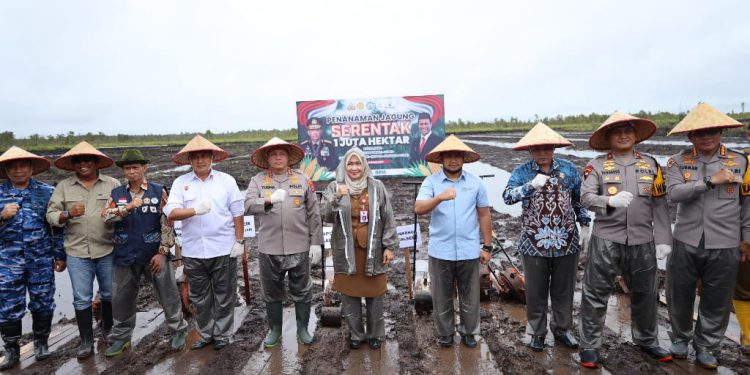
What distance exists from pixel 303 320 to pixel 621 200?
284 cm

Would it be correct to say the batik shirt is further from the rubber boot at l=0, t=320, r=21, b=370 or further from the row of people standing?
the rubber boot at l=0, t=320, r=21, b=370

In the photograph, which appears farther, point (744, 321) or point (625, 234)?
point (744, 321)

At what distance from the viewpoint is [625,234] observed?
3219 millimetres

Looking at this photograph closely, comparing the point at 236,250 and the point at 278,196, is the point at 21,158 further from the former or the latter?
the point at 278,196

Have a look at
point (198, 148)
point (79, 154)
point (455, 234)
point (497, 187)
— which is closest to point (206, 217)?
point (198, 148)

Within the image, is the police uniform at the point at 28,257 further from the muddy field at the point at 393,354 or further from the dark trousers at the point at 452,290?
the dark trousers at the point at 452,290

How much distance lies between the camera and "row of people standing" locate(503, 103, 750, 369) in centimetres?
313

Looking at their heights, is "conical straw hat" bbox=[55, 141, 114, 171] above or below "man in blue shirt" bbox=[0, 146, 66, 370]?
above

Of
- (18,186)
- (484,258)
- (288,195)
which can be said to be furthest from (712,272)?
(18,186)

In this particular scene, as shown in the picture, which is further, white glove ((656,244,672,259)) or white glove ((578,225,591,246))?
white glove ((578,225,591,246))

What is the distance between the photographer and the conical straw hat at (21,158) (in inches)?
141

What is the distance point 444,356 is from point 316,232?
5.07 ft

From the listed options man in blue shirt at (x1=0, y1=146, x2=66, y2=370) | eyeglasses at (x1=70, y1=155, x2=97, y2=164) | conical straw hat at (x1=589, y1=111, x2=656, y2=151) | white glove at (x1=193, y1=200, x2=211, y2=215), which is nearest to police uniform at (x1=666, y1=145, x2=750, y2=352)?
conical straw hat at (x1=589, y1=111, x2=656, y2=151)

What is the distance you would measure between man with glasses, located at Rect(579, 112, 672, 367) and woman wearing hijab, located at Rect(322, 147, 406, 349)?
5.36ft
